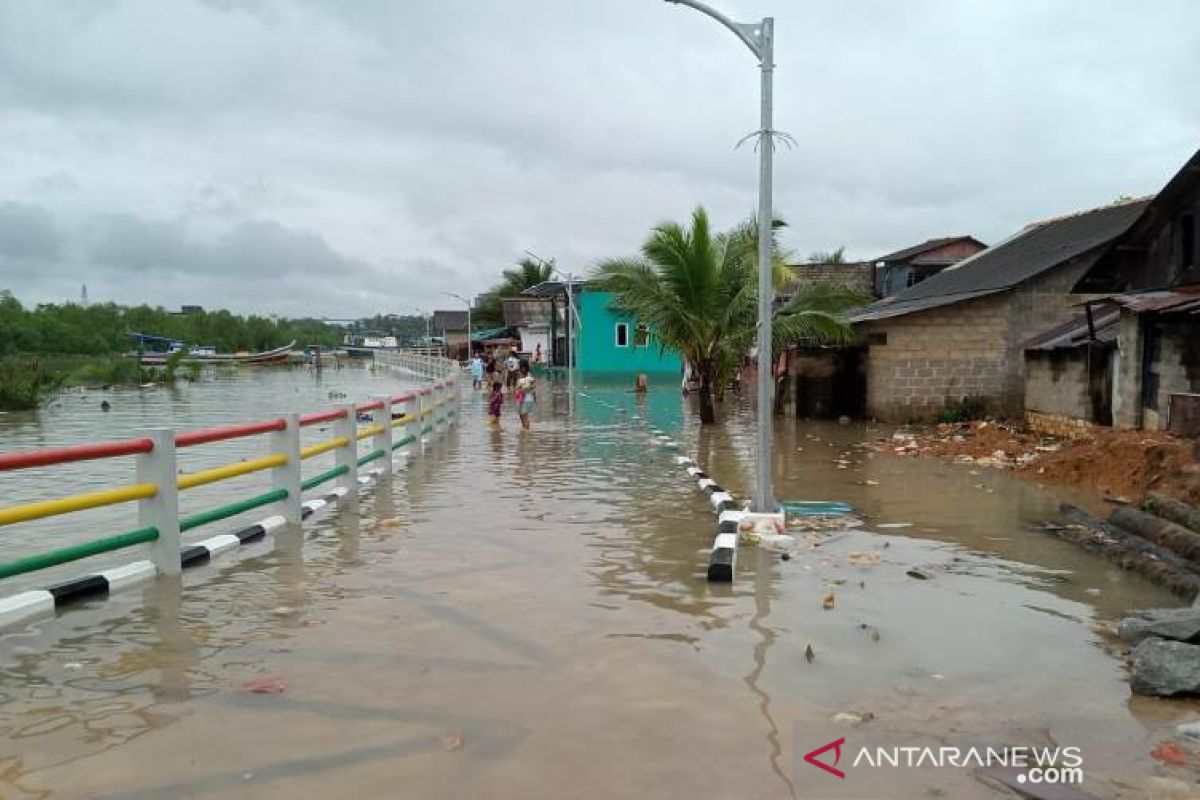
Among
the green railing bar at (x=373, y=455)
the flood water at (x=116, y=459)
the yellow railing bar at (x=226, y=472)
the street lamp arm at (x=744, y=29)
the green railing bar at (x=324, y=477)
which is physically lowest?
the flood water at (x=116, y=459)

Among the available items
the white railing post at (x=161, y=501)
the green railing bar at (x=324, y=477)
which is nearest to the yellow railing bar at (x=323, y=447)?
the green railing bar at (x=324, y=477)

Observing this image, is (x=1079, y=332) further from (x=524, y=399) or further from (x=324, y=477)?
(x=324, y=477)

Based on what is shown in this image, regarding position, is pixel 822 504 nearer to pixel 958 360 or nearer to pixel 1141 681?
Answer: pixel 1141 681

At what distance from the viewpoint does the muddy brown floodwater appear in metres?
3.71

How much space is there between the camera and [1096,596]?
21.5 ft

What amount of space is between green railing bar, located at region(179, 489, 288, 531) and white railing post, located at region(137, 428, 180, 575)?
8.6 inches

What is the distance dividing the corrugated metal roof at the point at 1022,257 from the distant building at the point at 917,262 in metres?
8.12

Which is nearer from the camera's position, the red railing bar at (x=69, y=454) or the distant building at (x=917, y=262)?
the red railing bar at (x=69, y=454)

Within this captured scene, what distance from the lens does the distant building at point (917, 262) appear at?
37094 millimetres

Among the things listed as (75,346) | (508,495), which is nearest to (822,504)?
(508,495)

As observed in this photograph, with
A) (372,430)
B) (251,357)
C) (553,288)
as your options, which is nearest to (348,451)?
(372,430)

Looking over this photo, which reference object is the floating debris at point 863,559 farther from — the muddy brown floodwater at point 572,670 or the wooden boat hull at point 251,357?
the wooden boat hull at point 251,357

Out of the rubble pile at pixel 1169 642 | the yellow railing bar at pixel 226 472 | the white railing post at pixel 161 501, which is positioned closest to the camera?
the rubble pile at pixel 1169 642

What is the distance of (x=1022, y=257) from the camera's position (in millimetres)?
23859
